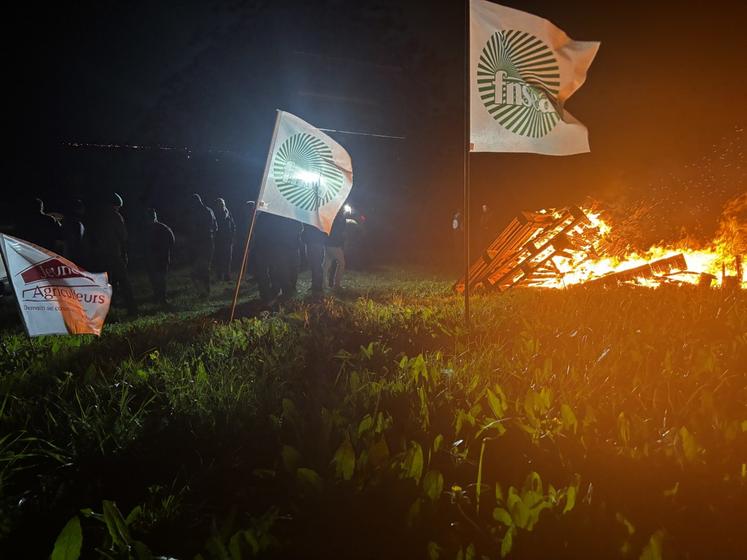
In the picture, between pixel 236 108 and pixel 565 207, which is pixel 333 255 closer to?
pixel 565 207

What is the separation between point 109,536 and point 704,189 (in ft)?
33.6

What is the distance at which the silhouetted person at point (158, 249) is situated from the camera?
12125mm

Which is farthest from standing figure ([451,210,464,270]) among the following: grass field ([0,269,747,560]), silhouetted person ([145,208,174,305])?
grass field ([0,269,747,560])

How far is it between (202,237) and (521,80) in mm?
9276

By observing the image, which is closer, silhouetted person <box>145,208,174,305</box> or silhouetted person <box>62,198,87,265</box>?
silhouetted person <box>62,198,87,265</box>

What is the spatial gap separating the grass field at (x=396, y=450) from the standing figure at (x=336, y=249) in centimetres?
714

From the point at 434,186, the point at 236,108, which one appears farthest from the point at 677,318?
the point at 236,108

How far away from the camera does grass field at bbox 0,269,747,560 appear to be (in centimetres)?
235

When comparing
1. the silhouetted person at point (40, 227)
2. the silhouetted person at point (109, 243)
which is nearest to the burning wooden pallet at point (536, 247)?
the silhouetted person at point (109, 243)

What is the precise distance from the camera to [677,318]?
19.9 feet

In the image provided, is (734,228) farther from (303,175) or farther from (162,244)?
(162,244)

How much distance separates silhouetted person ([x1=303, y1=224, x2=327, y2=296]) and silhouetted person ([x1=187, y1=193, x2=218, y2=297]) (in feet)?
9.04

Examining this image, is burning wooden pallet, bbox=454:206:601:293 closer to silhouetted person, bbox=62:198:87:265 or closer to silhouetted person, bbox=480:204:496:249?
silhouetted person, bbox=480:204:496:249

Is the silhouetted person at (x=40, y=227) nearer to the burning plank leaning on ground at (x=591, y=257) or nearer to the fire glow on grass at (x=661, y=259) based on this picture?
the burning plank leaning on ground at (x=591, y=257)
